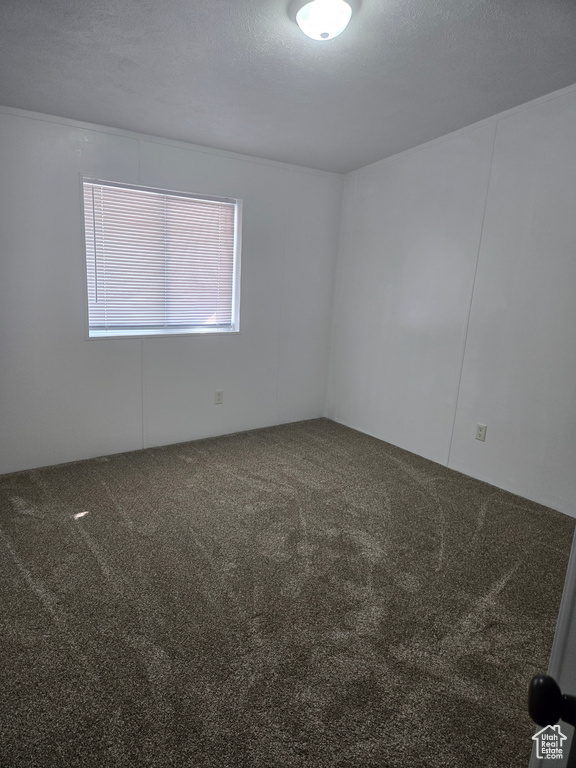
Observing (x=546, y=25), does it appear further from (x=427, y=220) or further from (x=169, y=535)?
(x=169, y=535)

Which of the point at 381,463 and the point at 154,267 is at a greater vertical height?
the point at 154,267

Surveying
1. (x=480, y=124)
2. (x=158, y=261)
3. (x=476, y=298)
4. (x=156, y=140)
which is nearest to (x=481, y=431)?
(x=476, y=298)

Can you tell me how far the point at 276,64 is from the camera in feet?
7.05

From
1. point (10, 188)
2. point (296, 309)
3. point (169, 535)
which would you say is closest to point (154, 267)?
point (10, 188)

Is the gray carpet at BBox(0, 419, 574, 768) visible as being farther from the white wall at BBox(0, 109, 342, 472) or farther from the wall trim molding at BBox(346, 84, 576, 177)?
the wall trim molding at BBox(346, 84, 576, 177)

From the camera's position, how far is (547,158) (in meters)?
2.65

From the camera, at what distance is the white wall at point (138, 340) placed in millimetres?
2932

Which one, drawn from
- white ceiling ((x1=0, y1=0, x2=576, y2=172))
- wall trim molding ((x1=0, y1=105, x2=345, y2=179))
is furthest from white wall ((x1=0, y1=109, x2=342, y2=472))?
white ceiling ((x1=0, y1=0, x2=576, y2=172))

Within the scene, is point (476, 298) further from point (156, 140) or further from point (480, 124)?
point (156, 140)

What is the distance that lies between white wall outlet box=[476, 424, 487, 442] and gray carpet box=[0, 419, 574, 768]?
0.35 m

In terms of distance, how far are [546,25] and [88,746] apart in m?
3.07

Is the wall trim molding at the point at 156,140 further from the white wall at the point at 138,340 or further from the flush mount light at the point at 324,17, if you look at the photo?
the flush mount light at the point at 324,17

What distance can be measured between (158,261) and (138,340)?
65 centimetres

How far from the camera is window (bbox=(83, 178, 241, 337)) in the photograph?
323cm
